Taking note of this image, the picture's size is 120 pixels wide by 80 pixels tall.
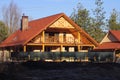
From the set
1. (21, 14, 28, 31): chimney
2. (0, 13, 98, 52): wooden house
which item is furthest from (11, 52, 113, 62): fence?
(21, 14, 28, 31): chimney

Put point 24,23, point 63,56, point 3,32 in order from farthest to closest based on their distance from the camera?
point 3,32
point 24,23
point 63,56

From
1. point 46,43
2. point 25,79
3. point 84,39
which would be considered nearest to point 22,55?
point 46,43

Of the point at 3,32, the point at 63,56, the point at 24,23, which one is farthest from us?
the point at 3,32

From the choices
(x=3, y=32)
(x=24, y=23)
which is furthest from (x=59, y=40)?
(x=3, y=32)

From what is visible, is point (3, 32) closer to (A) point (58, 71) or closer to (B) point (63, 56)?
(B) point (63, 56)

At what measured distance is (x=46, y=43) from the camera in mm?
43719

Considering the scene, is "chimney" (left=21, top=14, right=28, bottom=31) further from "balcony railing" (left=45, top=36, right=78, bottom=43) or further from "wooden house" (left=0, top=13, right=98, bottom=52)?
"balcony railing" (left=45, top=36, right=78, bottom=43)

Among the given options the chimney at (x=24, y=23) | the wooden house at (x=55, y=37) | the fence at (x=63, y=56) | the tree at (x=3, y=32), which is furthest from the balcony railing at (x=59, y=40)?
the tree at (x=3, y=32)

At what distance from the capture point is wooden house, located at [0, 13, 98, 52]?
4350 centimetres

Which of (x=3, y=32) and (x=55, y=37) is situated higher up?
(x=3, y=32)

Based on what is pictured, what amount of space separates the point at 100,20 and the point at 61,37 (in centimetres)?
3689

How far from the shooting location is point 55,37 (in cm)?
4578

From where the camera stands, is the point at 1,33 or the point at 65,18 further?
the point at 1,33

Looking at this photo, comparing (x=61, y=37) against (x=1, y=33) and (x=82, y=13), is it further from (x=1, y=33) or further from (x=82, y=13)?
(x=82, y=13)
